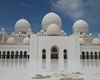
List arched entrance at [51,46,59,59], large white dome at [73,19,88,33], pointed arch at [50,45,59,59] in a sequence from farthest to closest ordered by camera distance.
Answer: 1. large white dome at [73,19,88,33]
2. arched entrance at [51,46,59,59]
3. pointed arch at [50,45,59,59]

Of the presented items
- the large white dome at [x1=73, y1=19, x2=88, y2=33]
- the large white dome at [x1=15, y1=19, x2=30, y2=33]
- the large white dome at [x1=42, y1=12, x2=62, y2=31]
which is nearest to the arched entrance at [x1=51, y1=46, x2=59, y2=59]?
the large white dome at [x1=42, y1=12, x2=62, y2=31]

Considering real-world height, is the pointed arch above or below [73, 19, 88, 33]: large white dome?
below

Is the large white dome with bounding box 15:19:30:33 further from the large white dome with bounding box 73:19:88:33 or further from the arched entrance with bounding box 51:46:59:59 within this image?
the arched entrance with bounding box 51:46:59:59

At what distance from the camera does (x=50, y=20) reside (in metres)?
28.4

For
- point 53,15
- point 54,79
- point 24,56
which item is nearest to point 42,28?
point 53,15

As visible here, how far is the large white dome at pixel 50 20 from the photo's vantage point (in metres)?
28.4

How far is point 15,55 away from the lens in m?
23.5

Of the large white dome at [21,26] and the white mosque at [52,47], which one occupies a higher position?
the large white dome at [21,26]

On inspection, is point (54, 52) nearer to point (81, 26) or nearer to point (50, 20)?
point (50, 20)

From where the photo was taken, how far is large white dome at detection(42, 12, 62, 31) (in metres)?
28.4

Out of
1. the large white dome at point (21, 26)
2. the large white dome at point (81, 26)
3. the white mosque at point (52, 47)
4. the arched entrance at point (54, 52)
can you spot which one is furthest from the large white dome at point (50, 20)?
the arched entrance at point (54, 52)

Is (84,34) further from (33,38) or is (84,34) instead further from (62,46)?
(33,38)

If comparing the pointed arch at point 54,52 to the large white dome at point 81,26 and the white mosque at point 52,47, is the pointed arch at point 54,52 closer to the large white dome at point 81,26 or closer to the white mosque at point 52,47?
the white mosque at point 52,47

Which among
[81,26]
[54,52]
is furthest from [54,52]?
[81,26]
